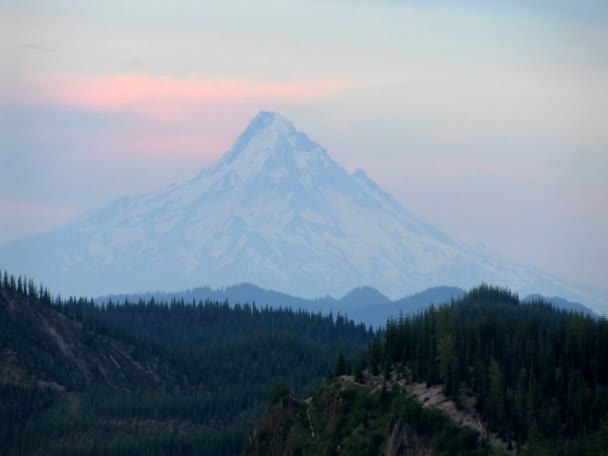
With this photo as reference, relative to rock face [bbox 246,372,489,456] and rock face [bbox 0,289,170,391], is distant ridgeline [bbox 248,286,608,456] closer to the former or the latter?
rock face [bbox 246,372,489,456]

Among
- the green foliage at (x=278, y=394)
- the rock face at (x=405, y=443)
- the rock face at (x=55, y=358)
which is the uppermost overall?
the rock face at (x=55, y=358)

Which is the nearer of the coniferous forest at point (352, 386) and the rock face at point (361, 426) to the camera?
the coniferous forest at point (352, 386)

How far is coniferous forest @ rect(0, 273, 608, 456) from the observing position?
358 ft

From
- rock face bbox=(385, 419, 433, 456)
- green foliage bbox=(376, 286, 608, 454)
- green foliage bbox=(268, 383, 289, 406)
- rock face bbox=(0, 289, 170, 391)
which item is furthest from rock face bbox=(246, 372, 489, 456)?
rock face bbox=(0, 289, 170, 391)

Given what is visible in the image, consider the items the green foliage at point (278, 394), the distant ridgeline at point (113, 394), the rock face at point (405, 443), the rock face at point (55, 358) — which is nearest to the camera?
the rock face at point (405, 443)

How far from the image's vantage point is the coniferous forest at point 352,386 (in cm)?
10906

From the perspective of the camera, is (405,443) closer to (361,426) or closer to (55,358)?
(361,426)

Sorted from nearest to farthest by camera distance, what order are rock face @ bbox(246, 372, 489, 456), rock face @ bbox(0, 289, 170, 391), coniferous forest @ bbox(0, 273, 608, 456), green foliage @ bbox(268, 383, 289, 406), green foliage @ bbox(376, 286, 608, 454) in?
green foliage @ bbox(376, 286, 608, 454) < coniferous forest @ bbox(0, 273, 608, 456) < rock face @ bbox(246, 372, 489, 456) < green foliage @ bbox(268, 383, 289, 406) < rock face @ bbox(0, 289, 170, 391)

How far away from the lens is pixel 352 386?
123 m

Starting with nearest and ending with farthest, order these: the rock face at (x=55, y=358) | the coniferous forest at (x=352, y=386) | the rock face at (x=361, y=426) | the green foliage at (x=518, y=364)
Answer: the green foliage at (x=518, y=364), the coniferous forest at (x=352, y=386), the rock face at (x=361, y=426), the rock face at (x=55, y=358)

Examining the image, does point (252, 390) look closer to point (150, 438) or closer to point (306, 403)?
point (150, 438)

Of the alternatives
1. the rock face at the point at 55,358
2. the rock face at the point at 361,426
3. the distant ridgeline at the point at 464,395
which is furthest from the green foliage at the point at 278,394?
the rock face at the point at 55,358

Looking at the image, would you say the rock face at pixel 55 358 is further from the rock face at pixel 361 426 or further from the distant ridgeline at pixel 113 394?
the rock face at pixel 361 426

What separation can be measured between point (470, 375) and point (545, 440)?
441 inches
